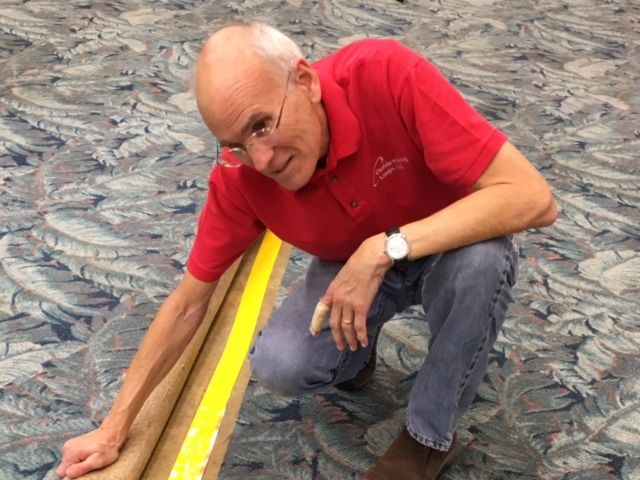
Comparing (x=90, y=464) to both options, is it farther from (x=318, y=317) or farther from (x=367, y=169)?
(x=367, y=169)

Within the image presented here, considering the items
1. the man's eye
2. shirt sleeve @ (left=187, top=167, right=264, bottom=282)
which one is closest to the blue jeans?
shirt sleeve @ (left=187, top=167, right=264, bottom=282)

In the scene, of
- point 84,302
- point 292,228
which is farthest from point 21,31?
point 292,228

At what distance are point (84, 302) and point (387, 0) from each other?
123 inches

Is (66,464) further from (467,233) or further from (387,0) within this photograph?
(387,0)

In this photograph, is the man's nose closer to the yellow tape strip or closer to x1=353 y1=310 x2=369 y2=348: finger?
x1=353 y1=310 x2=369 y2=348: finger

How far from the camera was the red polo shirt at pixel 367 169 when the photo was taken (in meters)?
1.66

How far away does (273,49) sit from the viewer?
1.58 meters

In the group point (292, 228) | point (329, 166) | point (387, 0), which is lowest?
point (387, 0)

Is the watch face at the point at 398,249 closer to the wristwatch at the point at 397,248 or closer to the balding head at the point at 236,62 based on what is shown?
the wristwatch at the point at 397,248

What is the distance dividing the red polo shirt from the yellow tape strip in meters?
0.42

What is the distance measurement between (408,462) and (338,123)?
73 cm

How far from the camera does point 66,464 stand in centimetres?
183

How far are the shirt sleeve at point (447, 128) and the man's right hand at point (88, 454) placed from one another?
0.88 m

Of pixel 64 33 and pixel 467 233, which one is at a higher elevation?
pixel 467 233
